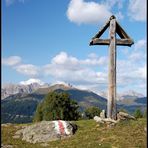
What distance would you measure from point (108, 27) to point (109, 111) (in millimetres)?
6170

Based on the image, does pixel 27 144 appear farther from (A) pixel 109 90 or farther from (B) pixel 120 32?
(B) pixel 120 32

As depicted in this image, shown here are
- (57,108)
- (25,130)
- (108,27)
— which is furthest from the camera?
(57,108)

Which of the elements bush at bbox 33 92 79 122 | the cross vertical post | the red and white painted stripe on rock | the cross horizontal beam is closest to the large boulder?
the red and white painted stripe on rock

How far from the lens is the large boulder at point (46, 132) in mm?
21297

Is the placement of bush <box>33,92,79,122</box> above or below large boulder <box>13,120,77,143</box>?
below

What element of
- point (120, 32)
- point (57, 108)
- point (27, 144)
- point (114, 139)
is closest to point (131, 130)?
point (114, 139)

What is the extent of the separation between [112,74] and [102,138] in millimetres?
5805

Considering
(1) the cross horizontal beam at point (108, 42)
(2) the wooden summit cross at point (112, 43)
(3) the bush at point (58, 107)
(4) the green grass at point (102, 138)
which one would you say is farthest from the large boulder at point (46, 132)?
(3) the bush at point (58, 107)

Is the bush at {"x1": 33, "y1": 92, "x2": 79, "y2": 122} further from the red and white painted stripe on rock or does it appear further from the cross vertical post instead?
the red and white painted stripe on rock

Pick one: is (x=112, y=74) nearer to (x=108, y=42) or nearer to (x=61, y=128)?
(x=108, y=42)

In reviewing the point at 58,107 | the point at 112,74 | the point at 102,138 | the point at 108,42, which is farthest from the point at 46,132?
the point at 58,107

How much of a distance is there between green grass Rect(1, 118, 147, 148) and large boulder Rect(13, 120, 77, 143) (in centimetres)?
47

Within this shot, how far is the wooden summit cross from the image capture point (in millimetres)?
23906

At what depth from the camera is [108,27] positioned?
25.5 m
